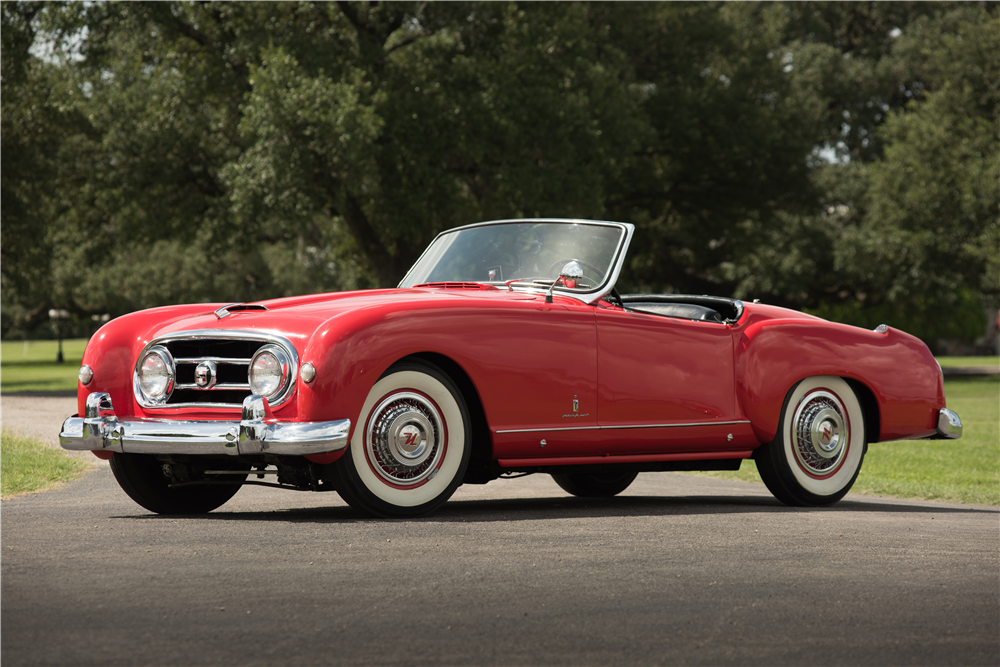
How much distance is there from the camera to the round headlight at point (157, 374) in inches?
231

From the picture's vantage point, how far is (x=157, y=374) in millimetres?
5906

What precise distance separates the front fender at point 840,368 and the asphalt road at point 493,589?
3.01 feet

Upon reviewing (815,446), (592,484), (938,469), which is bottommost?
(938,469)

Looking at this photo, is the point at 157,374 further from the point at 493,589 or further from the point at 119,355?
the point at 493,589

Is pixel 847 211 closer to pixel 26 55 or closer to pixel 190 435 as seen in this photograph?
A: pixel 26 55

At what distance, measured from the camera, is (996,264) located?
29.3 metres

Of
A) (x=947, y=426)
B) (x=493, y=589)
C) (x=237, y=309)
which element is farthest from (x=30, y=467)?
(x=947, y=426)

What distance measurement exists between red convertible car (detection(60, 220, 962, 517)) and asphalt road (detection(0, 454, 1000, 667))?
1.10 feet

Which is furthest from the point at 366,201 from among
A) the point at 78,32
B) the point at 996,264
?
the point at 996,264

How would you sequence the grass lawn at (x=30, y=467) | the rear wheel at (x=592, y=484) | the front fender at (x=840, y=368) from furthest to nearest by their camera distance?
the rear wheel at (x=592, y=484) < the grass lawn at (x=30, y=467) < the front fender at (x=840, y=368)

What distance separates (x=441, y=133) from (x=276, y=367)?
1856 cm

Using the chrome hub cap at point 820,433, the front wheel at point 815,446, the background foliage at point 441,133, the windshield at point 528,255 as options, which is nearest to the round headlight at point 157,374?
the windshield at point 528,255

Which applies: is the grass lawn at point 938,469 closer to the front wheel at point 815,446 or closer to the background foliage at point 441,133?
the front wheel at point 815,446

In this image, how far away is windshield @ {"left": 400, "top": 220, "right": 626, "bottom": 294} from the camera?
6.92 m
